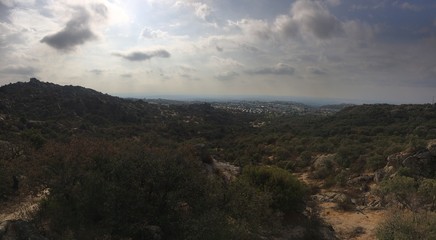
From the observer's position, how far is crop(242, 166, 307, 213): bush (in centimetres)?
2014

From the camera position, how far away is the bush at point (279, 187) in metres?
20.1

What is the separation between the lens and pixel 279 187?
66.6 ft

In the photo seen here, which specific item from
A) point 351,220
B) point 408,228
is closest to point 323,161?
point 351,220

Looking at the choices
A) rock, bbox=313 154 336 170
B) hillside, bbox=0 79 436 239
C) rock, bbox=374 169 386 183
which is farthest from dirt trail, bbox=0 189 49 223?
rock, bbox=313 154 336 170

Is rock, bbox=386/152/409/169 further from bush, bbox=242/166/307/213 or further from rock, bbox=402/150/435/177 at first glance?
bush, bbox=242/166/307/213

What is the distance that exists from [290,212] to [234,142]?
46730 millimetres

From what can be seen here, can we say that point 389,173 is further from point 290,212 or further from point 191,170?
point 191,170

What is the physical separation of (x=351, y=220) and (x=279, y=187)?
21.6ft

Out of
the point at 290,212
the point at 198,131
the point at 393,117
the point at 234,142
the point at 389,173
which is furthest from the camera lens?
the point at 198,131

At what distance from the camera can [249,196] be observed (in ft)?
53.9

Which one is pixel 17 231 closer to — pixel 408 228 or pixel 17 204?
pixel 17 204

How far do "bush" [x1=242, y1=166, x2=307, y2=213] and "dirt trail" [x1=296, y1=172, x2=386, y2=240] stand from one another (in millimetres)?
2929

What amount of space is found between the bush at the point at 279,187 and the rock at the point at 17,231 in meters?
12.2

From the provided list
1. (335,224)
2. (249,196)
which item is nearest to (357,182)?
(335,224)
